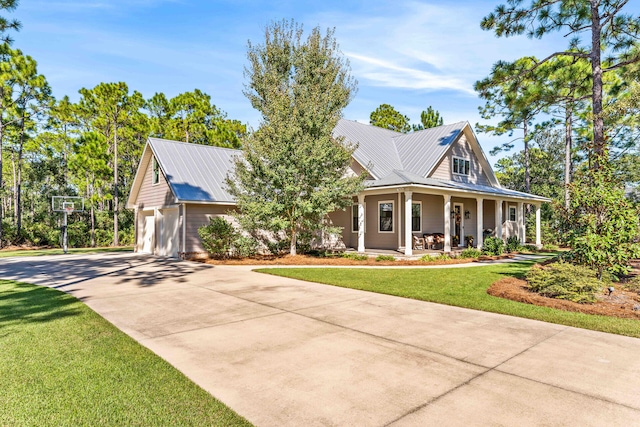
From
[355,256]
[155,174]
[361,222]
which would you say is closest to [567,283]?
[355,256]

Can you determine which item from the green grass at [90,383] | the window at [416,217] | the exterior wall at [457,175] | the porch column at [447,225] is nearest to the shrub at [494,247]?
the porch column at [447,225]

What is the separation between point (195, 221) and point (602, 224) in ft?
46.4

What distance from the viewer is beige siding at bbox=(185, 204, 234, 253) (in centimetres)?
1627

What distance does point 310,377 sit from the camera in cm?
390

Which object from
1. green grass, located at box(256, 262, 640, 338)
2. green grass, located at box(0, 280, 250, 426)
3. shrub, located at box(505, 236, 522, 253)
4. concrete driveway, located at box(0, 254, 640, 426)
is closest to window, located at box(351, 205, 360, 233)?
green grass, located at box(256, 262, 640, 338)

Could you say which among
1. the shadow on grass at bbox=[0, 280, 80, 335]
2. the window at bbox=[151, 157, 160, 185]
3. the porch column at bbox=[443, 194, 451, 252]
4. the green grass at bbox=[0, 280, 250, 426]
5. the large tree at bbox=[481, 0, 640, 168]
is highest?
the large tree at bbox=[481, 0, 640, 168]

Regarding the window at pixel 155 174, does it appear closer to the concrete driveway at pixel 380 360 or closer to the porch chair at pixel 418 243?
the concrete driveway at pixel 380 360

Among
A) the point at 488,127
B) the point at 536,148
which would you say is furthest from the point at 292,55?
the point at 536,148

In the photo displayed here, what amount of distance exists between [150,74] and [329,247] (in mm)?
13095

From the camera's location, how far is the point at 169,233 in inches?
690

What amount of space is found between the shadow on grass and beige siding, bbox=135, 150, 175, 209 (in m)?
8.50

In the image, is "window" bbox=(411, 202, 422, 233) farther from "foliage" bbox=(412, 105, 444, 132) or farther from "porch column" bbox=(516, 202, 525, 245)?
"foliage" bbox=(412, 105, 444, 132)

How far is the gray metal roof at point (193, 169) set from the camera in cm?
1645

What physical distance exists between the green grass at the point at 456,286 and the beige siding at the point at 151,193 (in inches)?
304
